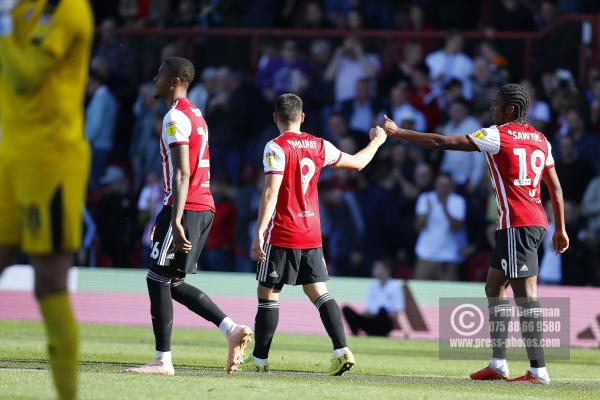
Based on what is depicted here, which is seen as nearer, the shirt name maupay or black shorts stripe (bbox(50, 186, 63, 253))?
black shorts stripe (bbox(50, 186, 63, 253))

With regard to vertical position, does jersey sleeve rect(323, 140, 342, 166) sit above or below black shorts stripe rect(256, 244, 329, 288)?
above

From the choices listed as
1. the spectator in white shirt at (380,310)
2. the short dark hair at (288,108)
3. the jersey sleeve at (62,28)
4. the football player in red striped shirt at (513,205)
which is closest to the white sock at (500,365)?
the football player in red striped shirt at (513,205)

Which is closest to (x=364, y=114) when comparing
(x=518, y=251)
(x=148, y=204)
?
(x=148, y=204)

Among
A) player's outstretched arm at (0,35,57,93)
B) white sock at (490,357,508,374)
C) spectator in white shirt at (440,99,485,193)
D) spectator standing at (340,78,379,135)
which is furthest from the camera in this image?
spectator standing at (340,78,379,135)

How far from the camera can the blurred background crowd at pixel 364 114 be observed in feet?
60.2

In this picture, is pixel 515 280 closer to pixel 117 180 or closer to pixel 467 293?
pixel 467 293

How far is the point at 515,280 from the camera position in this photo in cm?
956

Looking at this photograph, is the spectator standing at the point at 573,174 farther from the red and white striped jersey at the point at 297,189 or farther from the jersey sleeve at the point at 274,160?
the jersey sleeve at the point at 274,160

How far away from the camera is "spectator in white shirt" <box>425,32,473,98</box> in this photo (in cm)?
1977

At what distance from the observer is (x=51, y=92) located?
5.97m

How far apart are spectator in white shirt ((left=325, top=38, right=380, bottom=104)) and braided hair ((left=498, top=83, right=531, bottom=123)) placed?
33.8ft

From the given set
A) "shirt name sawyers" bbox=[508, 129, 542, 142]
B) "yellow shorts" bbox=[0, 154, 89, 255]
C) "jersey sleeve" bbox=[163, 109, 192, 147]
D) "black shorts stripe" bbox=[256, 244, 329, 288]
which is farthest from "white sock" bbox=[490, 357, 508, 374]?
"yellow shorts" bbox=[0, 154, 89, 255]

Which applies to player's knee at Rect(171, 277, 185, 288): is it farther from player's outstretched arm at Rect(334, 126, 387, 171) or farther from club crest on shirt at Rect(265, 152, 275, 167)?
player's outstretched arm at Rect(334, 126, 387, 171)

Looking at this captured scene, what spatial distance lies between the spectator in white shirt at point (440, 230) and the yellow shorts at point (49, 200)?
41.5 feet
